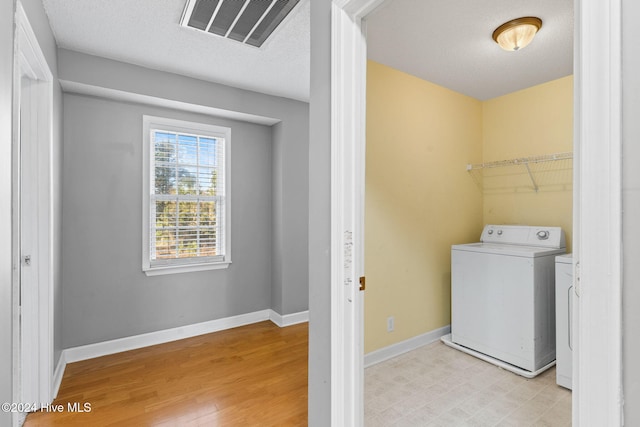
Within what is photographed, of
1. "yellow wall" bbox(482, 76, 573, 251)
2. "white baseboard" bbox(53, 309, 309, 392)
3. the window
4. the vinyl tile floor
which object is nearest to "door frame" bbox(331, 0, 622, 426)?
the vinyl tile floor

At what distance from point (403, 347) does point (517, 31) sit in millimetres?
2556

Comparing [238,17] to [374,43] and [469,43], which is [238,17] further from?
[469,43]

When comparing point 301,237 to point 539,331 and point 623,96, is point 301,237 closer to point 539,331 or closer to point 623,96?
point 539,331

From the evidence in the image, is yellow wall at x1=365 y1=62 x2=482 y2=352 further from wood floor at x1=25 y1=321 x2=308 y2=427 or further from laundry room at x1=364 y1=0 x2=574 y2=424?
wood floor at x1=25 y1=321 x2=308 y2=427

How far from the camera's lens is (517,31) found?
2.10m

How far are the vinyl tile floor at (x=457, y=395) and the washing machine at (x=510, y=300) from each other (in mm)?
152

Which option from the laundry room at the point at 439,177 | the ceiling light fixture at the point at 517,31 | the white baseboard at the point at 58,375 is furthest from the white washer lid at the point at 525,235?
the white baseboard at the point at 58,375

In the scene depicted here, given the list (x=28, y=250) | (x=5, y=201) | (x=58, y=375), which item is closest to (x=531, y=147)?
(x=5, y=201)

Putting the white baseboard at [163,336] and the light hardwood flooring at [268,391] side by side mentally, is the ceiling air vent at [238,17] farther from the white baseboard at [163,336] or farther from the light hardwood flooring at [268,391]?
the white baseboard at [163,336]

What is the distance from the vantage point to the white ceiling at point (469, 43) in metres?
1.98

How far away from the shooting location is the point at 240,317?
3.57 m

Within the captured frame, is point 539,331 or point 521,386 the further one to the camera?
point 539,331

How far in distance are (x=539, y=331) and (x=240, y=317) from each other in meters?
2.79

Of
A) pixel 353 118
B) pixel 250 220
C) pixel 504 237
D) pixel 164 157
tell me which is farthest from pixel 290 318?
pixel 353 118
